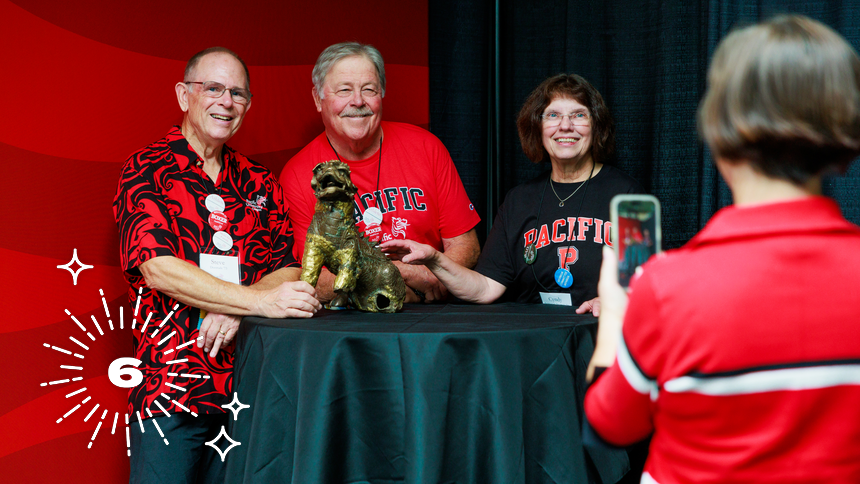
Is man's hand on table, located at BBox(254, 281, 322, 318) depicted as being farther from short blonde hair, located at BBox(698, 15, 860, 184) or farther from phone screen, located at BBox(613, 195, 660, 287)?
short blonde hair, located at BBox(698, 15, 860, 184)

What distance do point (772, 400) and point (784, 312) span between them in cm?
10

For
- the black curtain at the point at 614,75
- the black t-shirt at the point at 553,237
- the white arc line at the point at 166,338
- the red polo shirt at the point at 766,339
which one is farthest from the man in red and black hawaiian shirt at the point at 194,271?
the black curtain at the point at 614,75

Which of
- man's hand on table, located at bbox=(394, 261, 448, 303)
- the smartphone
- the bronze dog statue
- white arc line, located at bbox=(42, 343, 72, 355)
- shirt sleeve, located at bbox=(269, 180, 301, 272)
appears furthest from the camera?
man's hand on table, located at bbox=(394, 261, 448, 303)

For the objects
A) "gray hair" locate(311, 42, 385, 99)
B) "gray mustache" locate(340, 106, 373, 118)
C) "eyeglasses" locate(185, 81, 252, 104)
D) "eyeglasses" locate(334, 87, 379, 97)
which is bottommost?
"gray mustache" locate(340, 106, 373, 118)

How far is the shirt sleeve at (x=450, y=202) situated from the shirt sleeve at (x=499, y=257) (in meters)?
0.16

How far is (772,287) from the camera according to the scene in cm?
70

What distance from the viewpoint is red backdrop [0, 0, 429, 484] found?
7.10 ft

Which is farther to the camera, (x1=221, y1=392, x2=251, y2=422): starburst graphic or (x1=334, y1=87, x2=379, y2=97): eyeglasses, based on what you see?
(x1=334, y1=87, x2=379, y2=97): eyeglasses

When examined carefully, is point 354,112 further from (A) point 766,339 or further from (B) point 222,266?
(A) point 766,339

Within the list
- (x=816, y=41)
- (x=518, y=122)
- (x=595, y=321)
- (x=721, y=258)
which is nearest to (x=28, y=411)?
(x=595, y=321)

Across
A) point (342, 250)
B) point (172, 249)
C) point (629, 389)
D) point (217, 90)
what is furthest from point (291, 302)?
point (629, 389)

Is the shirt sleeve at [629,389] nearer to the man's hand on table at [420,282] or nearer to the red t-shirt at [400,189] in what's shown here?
the man's hand on table at [420,282]

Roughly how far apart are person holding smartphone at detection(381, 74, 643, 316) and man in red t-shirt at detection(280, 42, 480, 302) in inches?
7.3

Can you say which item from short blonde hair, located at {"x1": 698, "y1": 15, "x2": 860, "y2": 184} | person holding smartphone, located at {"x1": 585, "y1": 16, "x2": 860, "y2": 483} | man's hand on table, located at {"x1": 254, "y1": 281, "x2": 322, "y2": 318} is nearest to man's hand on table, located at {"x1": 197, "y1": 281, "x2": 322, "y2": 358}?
man's hand on table, located at {"x1": 254, "y1": 281, "x2": 322, "y2": 318}
